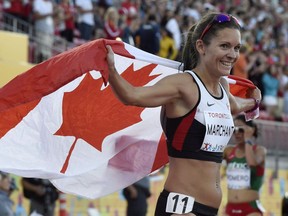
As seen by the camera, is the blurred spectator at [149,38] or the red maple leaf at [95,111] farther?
the blurred spectator at [149,38]

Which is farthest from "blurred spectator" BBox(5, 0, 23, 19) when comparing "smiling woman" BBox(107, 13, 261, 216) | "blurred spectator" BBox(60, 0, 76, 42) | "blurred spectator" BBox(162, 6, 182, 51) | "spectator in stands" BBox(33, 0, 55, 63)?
"smiling woman" BBox(107, 13, 261, 216)

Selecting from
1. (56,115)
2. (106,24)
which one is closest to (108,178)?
(56,115)

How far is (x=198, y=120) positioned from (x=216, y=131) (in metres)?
0.16

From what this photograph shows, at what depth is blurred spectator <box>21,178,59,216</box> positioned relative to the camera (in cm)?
1059

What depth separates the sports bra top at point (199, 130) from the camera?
5633 millimetres

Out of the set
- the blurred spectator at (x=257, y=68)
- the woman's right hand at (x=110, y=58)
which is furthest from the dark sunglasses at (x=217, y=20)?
the blurred spectator at (x=257, y=68)

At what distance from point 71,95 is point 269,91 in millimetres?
12377

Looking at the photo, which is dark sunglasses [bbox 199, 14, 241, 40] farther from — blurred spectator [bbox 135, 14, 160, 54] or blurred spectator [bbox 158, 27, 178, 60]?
blurred spectator [bbox 158, 27, 178, 60]

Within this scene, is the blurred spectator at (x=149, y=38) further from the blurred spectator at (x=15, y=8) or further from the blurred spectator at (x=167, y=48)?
the blurred spectator at (x=15, y=8)

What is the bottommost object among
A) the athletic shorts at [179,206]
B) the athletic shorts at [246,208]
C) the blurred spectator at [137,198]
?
the blurred spectator at [137,198]

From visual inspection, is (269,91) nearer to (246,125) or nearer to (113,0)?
(113,0)

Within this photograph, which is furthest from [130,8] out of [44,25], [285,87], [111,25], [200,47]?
[200,47]

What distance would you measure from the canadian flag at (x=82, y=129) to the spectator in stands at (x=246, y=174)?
3359 mm

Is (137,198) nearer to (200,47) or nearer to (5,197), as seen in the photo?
(5,197)
